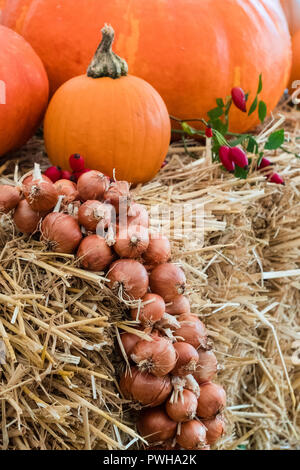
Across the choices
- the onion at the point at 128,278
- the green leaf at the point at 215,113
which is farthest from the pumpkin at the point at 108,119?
the onion at the point at 128,278

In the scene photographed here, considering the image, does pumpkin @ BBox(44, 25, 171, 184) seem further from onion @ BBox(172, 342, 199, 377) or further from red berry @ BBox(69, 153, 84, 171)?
onion @ BBox(172, 342, 199, 377)

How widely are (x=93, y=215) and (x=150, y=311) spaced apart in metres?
0.20

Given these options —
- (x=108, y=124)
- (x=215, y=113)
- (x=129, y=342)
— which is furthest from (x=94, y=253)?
(x=215, y=113)

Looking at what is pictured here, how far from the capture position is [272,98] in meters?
1.86

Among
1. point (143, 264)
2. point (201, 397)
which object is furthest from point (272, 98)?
point (201, 397)

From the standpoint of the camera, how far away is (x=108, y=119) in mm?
1300

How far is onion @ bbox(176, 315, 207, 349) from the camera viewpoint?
1024 mm

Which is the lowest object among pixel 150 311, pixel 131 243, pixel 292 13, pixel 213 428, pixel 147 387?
pixel 213 428

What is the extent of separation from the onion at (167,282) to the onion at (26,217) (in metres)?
0.24

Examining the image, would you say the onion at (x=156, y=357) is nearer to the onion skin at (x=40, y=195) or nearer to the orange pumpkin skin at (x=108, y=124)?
the onion skin at (x=40, y=195)

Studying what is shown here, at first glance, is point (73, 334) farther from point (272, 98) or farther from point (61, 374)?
point (272, 98)

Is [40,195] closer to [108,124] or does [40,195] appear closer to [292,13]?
[108,124]

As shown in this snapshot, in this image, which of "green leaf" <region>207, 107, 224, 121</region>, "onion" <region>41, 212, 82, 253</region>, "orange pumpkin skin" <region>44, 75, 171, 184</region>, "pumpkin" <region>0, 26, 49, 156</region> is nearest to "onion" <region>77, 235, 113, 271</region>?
"onion" <region>41, 212, 82, 253</region>

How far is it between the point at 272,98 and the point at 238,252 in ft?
2.28
